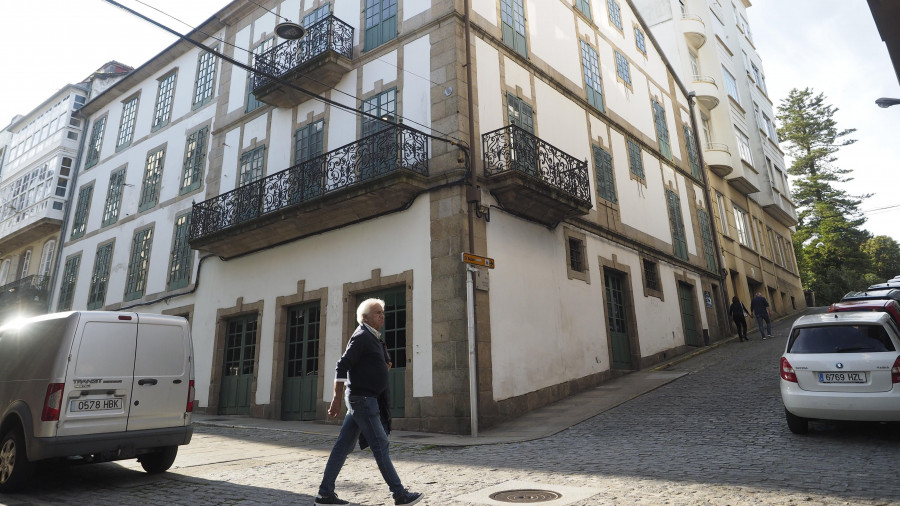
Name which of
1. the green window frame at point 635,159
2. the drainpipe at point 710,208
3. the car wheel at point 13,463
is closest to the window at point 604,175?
the green window frame at point 635,159

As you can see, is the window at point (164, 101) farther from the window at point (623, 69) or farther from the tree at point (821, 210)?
the tree at point (821, 210)

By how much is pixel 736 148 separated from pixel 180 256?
2457 cm

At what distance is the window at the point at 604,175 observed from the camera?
16.5 metres

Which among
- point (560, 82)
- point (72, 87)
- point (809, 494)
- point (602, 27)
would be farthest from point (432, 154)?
point (72, 87)

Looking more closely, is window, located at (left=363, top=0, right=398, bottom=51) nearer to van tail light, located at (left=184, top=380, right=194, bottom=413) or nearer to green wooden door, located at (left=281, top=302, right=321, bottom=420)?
green wooden door, located at (left=281, top=302, right=321, bottom=420)

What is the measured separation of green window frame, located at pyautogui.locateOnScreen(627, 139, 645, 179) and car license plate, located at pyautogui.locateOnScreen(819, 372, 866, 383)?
12166 mm

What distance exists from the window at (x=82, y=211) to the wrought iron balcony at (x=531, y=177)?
64.5 feet

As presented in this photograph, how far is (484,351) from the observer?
35.1ft

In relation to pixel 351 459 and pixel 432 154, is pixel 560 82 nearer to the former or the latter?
pixel 432 154

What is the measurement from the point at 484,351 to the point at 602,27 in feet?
45.4

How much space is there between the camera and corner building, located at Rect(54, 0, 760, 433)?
11.5 m

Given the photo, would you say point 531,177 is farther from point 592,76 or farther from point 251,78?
point 251,78

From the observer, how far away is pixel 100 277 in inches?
830

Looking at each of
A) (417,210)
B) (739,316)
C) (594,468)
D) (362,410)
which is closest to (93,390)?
(362,410)
